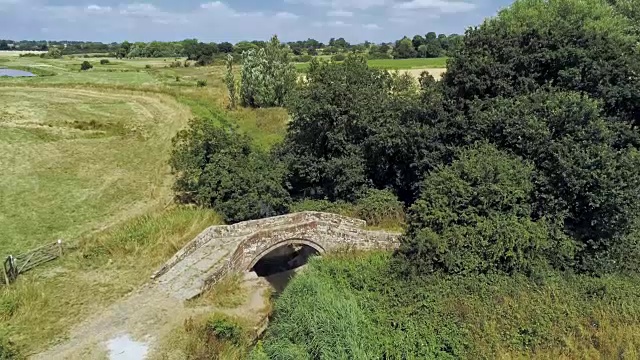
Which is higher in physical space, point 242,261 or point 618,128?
point 618,128

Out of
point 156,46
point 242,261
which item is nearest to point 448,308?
point 242,261

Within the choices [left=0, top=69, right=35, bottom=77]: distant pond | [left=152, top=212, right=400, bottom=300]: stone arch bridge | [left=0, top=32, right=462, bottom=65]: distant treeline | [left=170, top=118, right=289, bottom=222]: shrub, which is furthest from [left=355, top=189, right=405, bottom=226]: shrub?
[left=0, top=69, right=35, bottom=77]: distant pond

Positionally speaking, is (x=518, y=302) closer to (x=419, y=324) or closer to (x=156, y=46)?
(x=419, y=324)

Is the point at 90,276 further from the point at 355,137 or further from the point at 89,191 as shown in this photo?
the point at 355,137

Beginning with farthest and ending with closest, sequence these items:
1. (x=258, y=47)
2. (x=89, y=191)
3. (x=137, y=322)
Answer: (x=258, y=47)
(x=89, y=191)
(x=137, y=322)

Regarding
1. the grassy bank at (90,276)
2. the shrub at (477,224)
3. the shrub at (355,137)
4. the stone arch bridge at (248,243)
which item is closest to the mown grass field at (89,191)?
the grassy bank at (90,276)

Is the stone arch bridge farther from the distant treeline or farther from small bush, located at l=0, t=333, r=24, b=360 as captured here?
the distant treeline

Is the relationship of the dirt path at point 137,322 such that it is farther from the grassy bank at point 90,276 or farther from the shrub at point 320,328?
the shrub at point 320,328

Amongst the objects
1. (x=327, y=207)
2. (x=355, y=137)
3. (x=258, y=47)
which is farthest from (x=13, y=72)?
(x=327, y=207)
